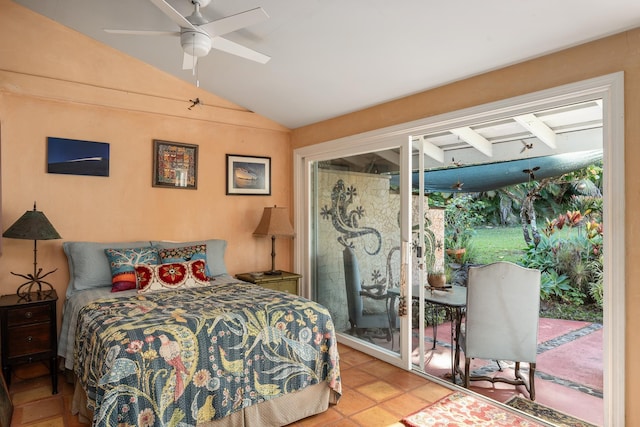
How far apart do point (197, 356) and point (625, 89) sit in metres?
2.85

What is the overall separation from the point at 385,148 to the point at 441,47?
Result: 3.75 feet

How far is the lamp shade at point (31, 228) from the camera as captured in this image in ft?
9.36

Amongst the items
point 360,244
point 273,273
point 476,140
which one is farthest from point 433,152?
point 273,273

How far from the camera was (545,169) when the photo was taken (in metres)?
4.35

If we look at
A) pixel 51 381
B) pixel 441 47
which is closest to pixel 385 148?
pixel 441 47

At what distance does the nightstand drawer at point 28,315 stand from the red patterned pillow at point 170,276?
0.67 m

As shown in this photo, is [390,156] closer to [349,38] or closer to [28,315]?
[349,38]

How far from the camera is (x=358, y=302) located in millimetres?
3881

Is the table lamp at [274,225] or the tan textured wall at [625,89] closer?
the tan textured wall at [625,89]

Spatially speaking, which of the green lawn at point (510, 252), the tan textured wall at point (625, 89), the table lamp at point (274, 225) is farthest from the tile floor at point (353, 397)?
the green lawn at point (510, 252)

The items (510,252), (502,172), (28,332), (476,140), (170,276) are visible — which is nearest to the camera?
(28,332)

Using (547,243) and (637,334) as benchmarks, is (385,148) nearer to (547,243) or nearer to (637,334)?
(637,334)

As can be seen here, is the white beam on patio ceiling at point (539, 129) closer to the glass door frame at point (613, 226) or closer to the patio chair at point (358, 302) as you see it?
the glass door frame at point (613, 226)

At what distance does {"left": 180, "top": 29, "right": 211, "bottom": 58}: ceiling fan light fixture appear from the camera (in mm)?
2141
